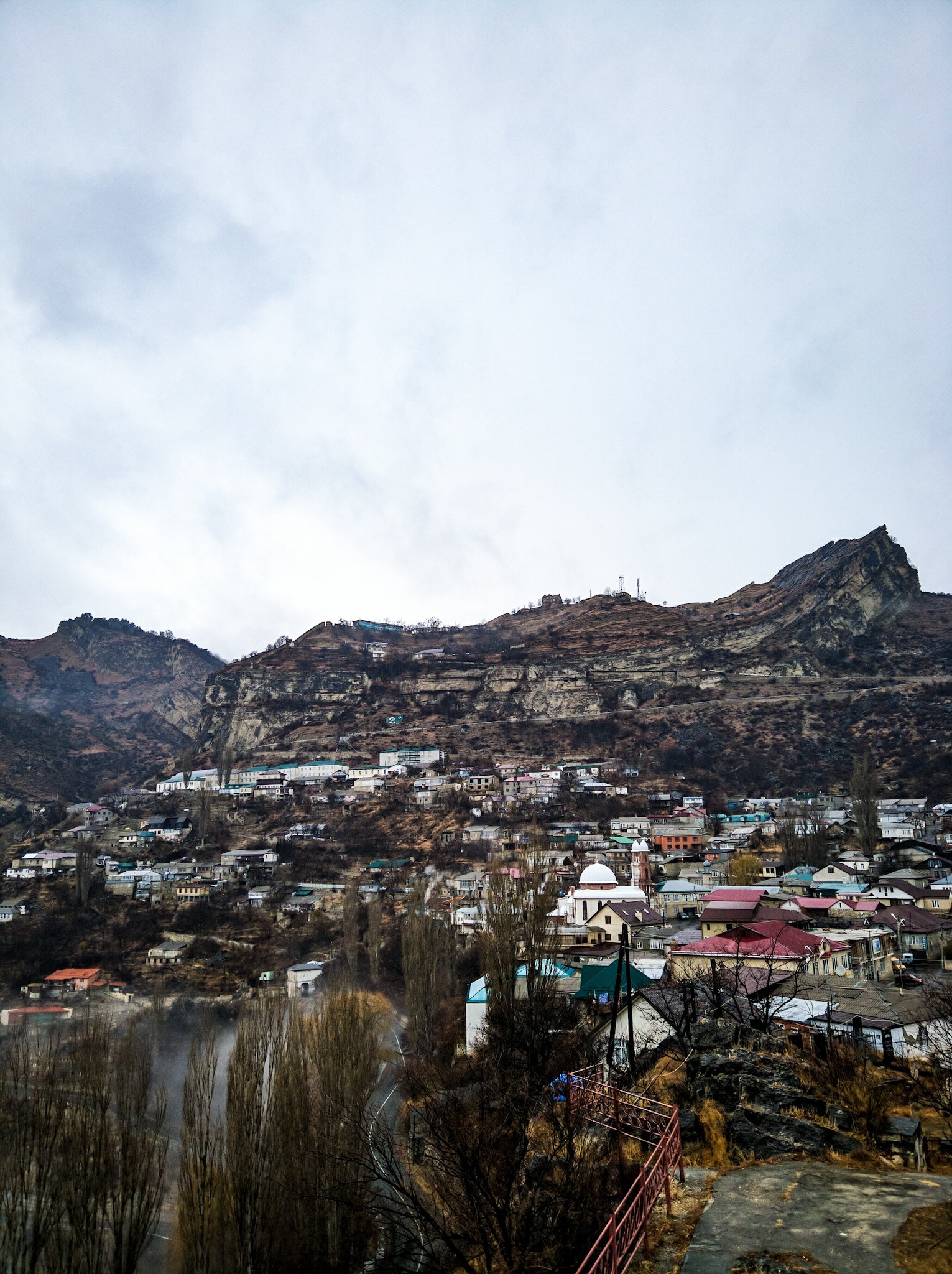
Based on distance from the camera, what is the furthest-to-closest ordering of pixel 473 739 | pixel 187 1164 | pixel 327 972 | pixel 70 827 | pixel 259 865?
pixel 473 739, pixel 70 827, pixel 259 865, pixel 327 972, pixel 187 1164

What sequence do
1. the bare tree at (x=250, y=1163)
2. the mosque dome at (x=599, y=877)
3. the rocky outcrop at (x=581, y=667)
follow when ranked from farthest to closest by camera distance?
the rocky outcrop at (x=581, y=667) → the mosque dome at (x=599, y=877) → the bare tree at (x=250, y=1163)

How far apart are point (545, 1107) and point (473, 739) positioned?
85589 millimetres

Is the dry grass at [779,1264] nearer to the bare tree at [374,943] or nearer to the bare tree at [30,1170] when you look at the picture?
the bare tree at [30,1170]

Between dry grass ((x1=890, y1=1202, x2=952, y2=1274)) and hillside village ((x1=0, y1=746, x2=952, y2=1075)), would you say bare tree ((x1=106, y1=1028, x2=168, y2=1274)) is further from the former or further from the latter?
dry grass ((x1=890, y1=1202, x2=952, y2=1274))

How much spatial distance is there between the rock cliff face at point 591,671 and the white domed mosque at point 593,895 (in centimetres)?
5277

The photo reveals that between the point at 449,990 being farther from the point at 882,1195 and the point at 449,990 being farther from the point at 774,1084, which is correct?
the point at 882,1195

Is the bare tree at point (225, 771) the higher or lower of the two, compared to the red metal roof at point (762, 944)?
higher

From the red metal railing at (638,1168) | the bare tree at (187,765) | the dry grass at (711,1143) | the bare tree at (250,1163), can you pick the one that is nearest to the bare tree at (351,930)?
the bare tree at (250,1163)

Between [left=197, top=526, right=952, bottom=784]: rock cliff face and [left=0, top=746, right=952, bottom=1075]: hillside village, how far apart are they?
1955cm

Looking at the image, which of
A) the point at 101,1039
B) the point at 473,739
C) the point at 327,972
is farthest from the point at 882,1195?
the point at 473,739

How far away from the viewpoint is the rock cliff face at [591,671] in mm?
98750

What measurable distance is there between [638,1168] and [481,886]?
39.4 meters

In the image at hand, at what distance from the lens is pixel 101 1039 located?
13.3 metres

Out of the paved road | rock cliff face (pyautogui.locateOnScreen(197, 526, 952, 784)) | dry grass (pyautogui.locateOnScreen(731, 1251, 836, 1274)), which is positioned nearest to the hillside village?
the paved road
